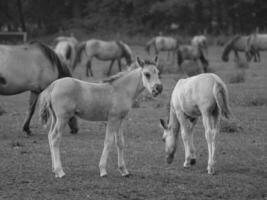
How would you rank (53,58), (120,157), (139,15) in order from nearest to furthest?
1. (120,157)
2. (53,58)
3. (139,15)

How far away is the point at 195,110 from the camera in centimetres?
917

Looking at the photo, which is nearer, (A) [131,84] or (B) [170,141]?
(A) [131,84]

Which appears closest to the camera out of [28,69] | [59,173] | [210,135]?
[59,173]

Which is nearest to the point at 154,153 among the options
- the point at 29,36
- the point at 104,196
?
the point at 104,196

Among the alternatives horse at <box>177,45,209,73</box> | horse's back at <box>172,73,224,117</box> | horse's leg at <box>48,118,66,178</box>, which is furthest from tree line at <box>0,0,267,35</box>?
horse's leg at <box>48,118,66,178</box>

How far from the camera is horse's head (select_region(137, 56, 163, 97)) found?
8492 mm

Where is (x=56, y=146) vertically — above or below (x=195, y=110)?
below

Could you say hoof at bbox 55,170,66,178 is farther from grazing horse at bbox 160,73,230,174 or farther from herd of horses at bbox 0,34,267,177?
grazing horse at bbox 160,73,230,174

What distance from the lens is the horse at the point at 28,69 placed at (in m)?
12.1

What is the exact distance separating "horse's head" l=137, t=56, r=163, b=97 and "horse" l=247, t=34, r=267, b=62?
86.2 ft

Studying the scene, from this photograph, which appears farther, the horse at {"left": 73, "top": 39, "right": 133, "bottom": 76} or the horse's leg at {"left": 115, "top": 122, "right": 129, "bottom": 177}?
the horse at {"left": 73, "top": 39, "right": 133, "bottom": 76}

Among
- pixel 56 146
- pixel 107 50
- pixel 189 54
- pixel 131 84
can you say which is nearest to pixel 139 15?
pixel 189 54

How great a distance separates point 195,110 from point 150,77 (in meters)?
0.99

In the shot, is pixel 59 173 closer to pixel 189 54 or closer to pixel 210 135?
pixel 210 135
